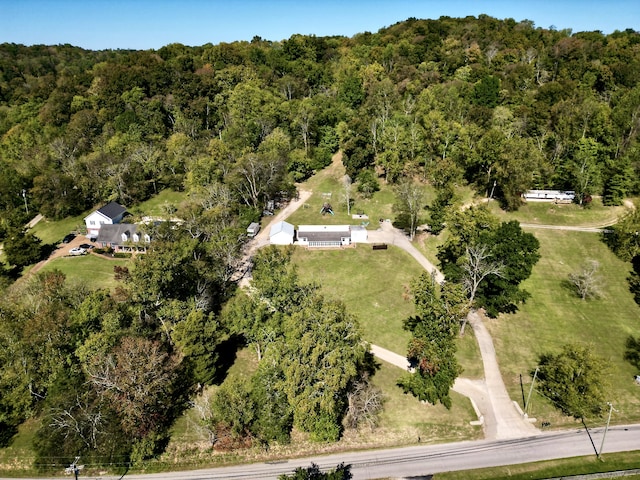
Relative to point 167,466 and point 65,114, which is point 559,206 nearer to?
point 167,466

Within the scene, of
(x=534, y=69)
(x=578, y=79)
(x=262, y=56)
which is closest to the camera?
(x=578, y=79)

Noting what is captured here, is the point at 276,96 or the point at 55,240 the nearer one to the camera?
the point at 55,240

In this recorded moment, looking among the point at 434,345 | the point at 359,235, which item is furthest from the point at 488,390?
the point at 359,235

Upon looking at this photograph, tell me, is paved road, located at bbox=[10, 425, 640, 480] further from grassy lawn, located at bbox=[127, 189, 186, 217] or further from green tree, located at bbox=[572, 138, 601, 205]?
grassy lawn, located at bbox=[127, 189, 186, 217]

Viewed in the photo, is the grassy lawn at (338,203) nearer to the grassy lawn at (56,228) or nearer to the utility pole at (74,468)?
the grassy lawn at (56,228)

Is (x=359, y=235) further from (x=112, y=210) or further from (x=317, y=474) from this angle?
(x=112, y=210)

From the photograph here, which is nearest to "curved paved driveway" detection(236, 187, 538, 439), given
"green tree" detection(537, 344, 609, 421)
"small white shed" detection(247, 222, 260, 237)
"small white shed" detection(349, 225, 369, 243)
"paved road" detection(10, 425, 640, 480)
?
"paved road" detection(10, 425, 640, 480)

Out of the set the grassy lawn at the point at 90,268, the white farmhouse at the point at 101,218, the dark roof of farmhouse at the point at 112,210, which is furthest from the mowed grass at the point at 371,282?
the dark roof of farmhouse at the point at 112,210

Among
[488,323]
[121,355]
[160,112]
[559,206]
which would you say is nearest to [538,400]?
[488,323]
